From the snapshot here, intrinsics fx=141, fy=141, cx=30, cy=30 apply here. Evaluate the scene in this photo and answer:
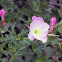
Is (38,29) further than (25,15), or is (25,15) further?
(25,15)

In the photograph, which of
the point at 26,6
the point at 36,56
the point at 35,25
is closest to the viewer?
the point at 35,25

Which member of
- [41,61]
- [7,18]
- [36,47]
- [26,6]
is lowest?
[41,61]

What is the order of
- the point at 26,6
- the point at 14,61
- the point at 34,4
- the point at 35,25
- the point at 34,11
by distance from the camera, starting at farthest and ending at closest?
the point at 26,6, the point at 34,11, the point at 34,4, the point at 14,61, the point at 35,25

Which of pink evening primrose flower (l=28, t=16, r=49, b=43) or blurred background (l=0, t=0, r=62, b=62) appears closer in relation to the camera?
pink evening primrose flower (l=28, t=16, r=49, b=43)

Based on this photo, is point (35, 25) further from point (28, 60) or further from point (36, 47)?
point (28, 60)

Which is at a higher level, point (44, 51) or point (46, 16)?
point (46, 16)

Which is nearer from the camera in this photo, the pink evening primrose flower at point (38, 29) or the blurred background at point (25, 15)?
the pink evening primrose flower at point (38, 29)

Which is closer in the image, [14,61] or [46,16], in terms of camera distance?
[14,61]

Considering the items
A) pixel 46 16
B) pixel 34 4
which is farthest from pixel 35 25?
pixel 46 16
